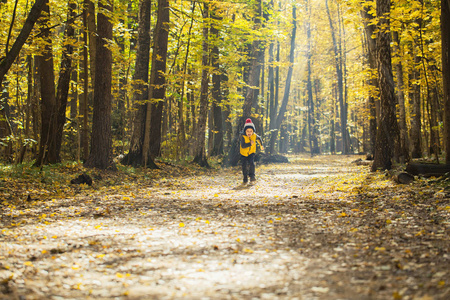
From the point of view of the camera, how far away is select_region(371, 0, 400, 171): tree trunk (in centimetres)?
1156

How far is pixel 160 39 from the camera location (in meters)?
16.6

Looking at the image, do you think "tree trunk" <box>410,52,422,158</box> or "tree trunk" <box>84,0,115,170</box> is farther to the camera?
"tree trunk" <box>410,52,422,158</box>

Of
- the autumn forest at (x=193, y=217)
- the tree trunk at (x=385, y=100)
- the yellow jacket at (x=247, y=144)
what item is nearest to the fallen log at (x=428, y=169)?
the autumn forest at (x=193, y=217)

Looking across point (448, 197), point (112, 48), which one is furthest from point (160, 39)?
point (448, 197)

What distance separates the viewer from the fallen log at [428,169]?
8281 mm

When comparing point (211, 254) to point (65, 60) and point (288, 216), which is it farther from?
point (65, 60)

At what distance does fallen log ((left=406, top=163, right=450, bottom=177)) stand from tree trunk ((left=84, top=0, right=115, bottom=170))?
32.0 feet

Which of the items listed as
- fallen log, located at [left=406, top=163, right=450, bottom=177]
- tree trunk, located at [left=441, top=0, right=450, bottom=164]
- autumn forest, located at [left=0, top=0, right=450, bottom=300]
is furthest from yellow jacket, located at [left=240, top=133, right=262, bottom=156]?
tree trunk, located at [left=441, top=0, right=450, bottom=164]

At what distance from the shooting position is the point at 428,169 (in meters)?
8.62

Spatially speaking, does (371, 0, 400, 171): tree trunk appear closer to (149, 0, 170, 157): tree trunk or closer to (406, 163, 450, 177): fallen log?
(406, 163, 450, 177): fallen log

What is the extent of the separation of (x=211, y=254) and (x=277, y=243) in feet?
3.19

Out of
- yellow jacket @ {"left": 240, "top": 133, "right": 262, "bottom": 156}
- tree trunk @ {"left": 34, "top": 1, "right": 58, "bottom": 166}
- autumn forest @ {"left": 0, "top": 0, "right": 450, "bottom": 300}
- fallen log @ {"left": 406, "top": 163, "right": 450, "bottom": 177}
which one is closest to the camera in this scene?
autumn forest @ {"left": 0, "top": 0, "right": 450, "bottom": 300}

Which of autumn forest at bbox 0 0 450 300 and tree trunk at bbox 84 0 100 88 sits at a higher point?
tree trunk at bbox 84 0 100 88

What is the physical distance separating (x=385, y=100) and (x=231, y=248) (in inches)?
372
